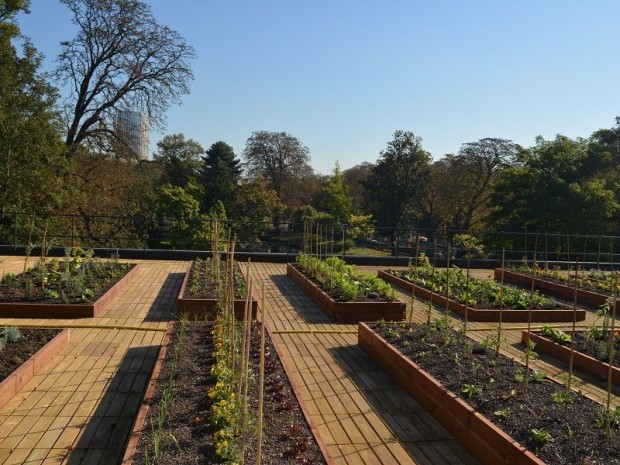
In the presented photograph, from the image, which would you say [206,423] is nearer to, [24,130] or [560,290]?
[560,290]

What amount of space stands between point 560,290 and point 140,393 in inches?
295

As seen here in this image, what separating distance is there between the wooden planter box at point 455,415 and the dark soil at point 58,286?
12.6 ft

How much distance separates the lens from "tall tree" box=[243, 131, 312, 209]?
105 ft

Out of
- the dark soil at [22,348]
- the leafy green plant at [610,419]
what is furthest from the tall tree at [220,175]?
the leafy green plant at [610,419]

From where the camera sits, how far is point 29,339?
446cm

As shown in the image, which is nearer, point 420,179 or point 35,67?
point 35,67

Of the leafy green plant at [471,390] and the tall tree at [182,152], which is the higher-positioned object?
the tall tree at [182,152]

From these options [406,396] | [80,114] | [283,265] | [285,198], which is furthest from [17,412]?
[285,198]

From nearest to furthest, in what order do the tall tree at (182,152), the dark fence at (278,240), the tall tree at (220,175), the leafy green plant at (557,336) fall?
the leafy green plant at (557,336) → the dark fence at (278,240) → the tall tree at (220,175) → the tall tree at (182,152)

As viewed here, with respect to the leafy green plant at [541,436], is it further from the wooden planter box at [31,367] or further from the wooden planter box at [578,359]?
the wooden planter box at [31,367]

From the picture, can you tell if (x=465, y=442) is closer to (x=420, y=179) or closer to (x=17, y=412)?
(x=17, y=412)

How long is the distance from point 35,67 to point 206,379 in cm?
1342

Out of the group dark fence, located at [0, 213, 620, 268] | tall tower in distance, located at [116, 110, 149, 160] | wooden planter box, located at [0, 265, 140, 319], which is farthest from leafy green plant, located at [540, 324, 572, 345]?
tall tower in distance, located at [116, 110, 149, 160]

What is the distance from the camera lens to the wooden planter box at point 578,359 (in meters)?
4.54
